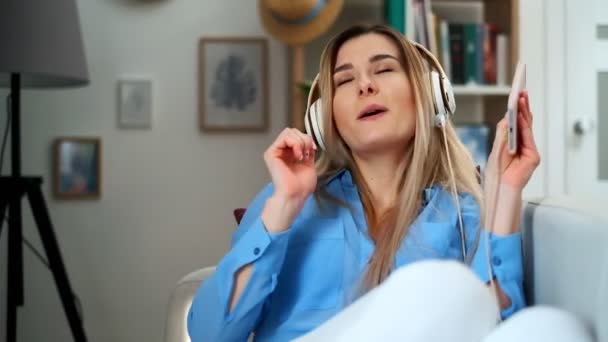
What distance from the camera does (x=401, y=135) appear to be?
1186 mm

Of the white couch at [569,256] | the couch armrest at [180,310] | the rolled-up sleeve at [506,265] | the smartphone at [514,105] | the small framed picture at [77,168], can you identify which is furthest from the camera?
the small framed picture at [77,168]

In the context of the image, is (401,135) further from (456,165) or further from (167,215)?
(167,215)

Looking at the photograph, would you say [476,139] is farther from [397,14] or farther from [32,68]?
[32,68]

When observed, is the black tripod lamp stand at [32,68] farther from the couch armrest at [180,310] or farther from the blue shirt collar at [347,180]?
the blue shirt collar at [347,180]

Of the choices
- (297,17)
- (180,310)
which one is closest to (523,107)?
(180,310)

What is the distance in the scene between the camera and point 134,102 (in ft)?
7.55

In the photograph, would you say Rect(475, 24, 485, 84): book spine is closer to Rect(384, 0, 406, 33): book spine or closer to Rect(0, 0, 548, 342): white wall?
Rect(384, 0, 406, 33): book spine

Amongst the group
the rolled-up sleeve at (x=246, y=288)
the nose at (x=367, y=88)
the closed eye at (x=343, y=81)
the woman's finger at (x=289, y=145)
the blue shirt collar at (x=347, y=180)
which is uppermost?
the closed eye at (x=343, y=81)

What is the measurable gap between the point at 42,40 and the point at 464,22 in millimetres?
1599

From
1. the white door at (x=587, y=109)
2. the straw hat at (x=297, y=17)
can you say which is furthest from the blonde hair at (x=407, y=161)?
the white door at (x=587, y=109)

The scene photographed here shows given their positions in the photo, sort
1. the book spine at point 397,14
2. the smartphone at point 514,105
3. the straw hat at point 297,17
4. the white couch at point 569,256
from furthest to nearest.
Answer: the book spine at point 397,14 < the straw hat at point 297,17 < the smartphone at point 514,105 < the white couch at point 569,256

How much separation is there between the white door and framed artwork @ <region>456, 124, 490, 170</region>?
386mm

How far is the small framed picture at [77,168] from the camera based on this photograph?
2268mm

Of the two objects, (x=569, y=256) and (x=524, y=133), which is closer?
(x=569, y=256)
